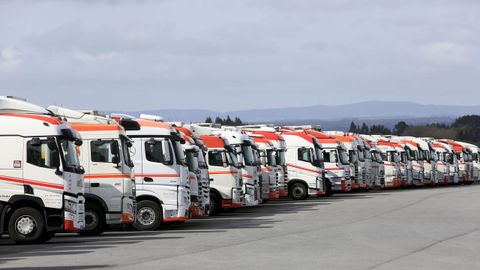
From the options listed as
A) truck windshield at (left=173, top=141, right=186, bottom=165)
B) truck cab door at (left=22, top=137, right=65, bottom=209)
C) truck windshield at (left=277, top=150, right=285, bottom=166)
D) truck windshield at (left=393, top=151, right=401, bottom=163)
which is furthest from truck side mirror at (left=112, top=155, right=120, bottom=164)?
truck windshield at (left=393, top=151, right=401, bottom=163)

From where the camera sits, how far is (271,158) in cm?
3850

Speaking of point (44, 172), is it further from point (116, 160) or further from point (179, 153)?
point (179, 153)

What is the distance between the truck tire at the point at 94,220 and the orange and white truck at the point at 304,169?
19.1 metres

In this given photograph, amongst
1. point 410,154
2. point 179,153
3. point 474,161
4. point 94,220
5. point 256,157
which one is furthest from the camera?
point 474,161

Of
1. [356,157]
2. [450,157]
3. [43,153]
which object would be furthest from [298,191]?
[450,157]

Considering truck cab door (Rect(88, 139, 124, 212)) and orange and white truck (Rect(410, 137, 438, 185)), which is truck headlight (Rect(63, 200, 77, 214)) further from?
orange and white truck (Rect(410, 137, 438, 185))

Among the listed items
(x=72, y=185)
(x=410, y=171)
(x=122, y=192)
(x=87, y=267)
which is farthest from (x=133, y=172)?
(x=410, y=171)

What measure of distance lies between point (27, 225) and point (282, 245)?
5.12 m

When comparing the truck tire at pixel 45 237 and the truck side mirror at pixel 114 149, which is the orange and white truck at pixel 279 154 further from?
the truck tire at pixel 45 237

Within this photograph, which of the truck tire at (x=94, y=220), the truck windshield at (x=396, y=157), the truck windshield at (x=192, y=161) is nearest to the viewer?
the truck tire at (x=94, y=220)

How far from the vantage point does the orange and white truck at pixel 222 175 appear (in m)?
31.1

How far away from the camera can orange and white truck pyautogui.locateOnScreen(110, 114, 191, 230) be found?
80.1 feet

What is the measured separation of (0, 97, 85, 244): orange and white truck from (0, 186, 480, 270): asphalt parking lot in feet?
1.59

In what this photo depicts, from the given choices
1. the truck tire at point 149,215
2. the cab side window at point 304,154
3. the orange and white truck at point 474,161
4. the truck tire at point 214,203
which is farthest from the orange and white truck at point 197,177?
the orange and white truck at point 474,161
